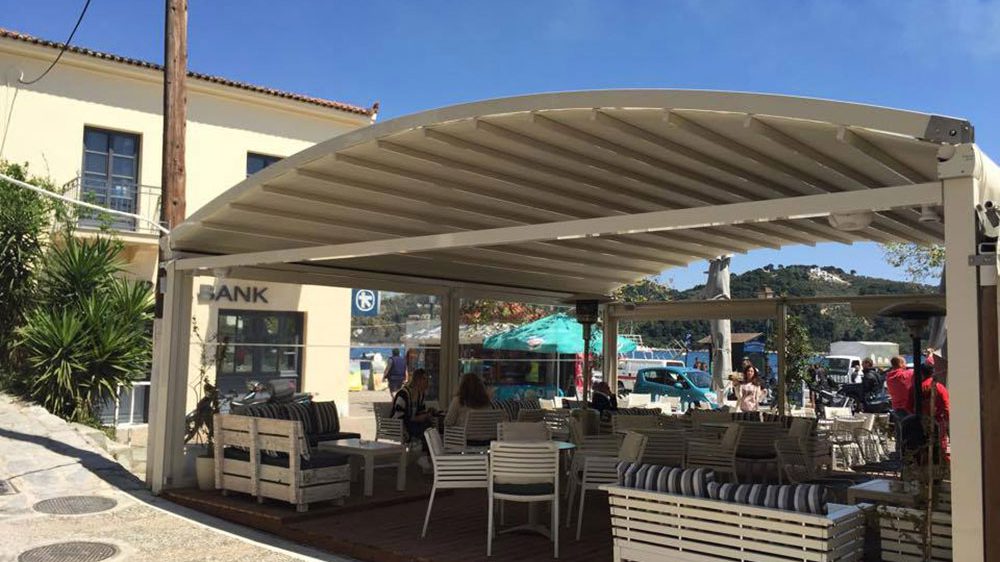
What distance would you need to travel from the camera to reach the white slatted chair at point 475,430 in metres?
9.04

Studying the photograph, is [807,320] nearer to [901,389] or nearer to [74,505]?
[901,389]

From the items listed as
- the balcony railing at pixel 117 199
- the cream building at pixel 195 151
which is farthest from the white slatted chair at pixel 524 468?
the balcony railing at pixel 117 199

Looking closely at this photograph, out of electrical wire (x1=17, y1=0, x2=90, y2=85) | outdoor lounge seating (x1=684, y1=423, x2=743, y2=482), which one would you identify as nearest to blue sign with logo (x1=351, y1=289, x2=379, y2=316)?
electrical wire (x1=17, y1=0, x2=90, y2=85)

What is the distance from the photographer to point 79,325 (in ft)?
38.7

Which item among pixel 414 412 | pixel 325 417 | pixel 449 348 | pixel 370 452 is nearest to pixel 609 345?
pixel 449 348

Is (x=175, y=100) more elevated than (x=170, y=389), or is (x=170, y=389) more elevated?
(x=175, y=100)

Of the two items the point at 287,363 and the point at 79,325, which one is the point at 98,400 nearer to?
the point at 79,325

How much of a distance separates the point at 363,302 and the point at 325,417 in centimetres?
925

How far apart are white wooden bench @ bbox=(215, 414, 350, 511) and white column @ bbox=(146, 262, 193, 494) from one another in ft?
2.40

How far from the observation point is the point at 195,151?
16812 millimetres

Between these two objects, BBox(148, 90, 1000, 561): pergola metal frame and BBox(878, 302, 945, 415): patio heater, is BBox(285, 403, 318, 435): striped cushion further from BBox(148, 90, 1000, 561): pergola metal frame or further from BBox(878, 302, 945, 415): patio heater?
BBox(878, 302, 945, 415): patio heater

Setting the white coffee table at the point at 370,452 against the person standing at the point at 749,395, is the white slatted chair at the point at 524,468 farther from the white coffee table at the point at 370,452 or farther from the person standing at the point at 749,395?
the person standing at the point at 749,395

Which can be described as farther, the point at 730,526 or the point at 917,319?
the point at 917,319

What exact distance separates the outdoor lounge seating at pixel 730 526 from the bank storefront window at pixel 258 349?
40.1 feet
